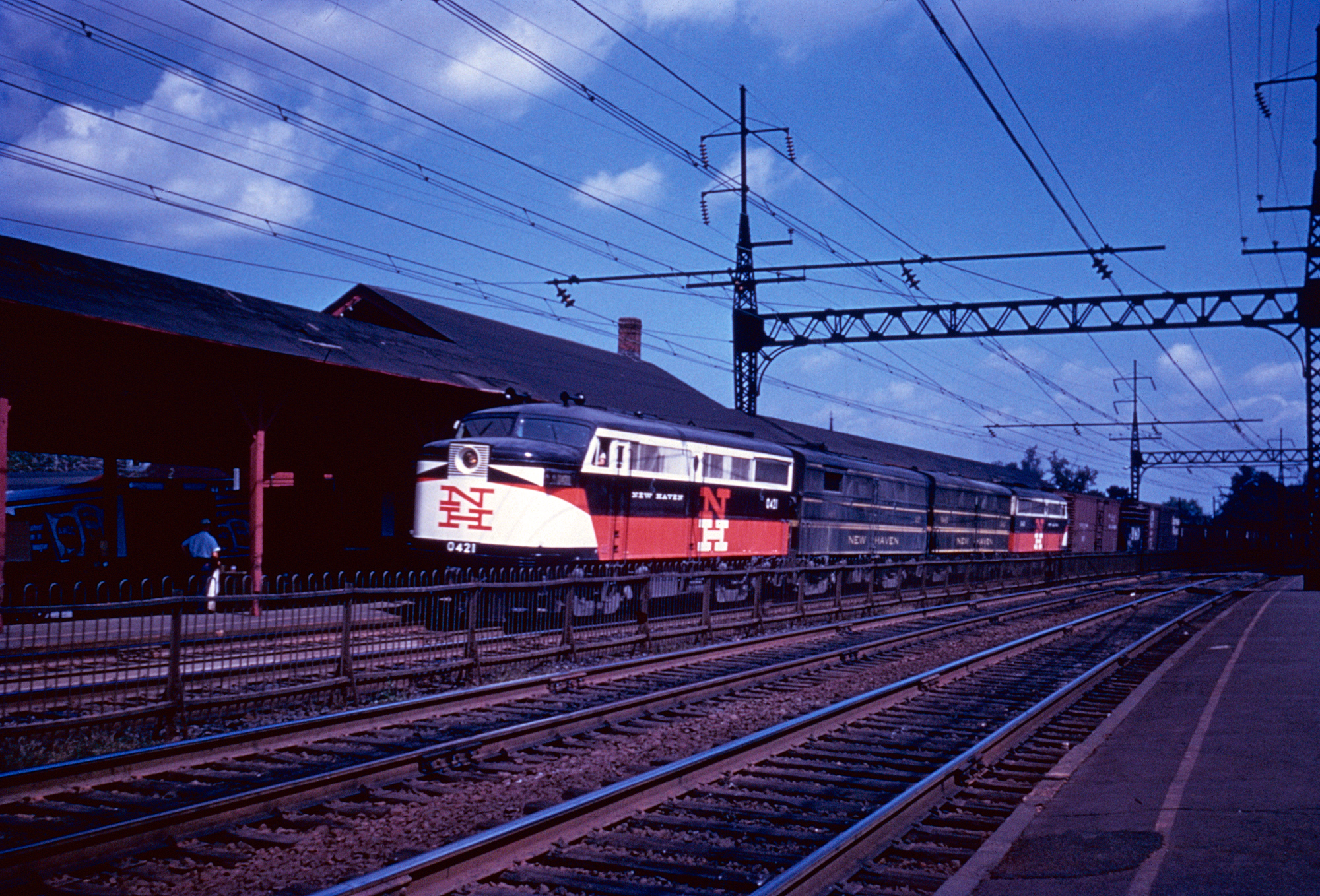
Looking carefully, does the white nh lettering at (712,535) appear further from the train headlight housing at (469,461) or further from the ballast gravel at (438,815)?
the ballast gravel at (438,815)

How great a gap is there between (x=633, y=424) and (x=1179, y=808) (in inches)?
551

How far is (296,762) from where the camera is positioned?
340 inches

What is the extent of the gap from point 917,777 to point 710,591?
8.76 metres

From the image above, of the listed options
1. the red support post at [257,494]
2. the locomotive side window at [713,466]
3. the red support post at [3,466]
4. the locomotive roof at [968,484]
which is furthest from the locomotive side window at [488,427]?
the locomotive roof at [968,484]

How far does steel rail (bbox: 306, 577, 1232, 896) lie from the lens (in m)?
5.62

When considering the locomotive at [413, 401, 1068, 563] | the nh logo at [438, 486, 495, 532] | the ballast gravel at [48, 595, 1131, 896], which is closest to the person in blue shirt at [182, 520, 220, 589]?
the locomotive at [413, 401, 1068, 563]

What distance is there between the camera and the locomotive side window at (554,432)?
735 inches

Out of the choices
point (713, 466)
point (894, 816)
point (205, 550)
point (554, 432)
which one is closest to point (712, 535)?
point (713, 466)

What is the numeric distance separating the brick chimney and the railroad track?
34034mm

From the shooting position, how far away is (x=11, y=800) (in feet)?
23.6

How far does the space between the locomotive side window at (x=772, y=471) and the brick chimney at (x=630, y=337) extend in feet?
73.9

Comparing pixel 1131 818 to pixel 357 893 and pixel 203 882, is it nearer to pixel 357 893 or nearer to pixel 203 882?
pixel 357 893

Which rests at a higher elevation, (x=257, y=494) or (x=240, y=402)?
(x=240, y=402)

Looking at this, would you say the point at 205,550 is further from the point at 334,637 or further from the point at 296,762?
the point at 296,762
